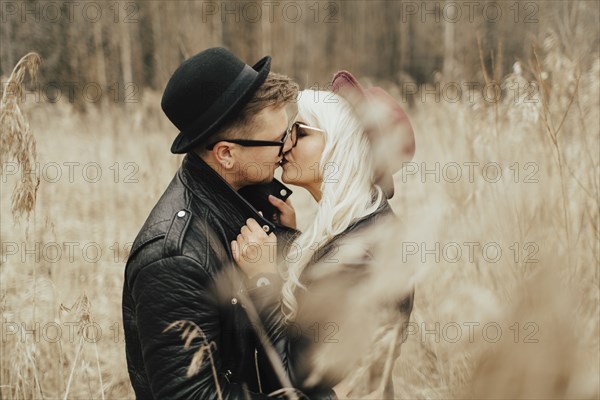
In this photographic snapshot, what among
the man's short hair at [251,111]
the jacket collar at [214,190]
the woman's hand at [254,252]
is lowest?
the woman's hand at [254,252]

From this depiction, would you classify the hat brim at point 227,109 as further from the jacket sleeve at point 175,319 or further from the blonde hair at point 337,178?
the jacket sleeve at point 175,319

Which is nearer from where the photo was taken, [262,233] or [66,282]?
[262,233]

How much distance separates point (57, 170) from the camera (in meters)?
5.32

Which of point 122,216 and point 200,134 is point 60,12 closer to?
point 122,216

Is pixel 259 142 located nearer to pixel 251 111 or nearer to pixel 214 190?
pixel 251 111

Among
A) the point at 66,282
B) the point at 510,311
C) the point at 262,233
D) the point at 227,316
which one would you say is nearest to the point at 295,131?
the point at 262,233

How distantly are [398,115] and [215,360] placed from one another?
2.99 feet

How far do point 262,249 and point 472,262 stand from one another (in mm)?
968

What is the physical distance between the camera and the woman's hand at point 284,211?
2090mm

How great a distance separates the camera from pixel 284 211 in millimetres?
2119

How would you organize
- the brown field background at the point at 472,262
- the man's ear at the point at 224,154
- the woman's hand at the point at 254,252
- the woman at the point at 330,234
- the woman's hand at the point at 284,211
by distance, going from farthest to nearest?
the woman's hand at the point at 284,211 → the man's ear at the point at 224,154 → the woman's hand at the point at 254,252 → the woman at the point at 330,234 → the brown field background at the point at 472,262

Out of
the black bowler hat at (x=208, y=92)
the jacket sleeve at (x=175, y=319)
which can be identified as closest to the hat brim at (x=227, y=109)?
the black bowler hat at (x=208, y=92)

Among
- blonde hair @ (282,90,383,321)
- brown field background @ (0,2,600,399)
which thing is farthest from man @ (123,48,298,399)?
brown field background @ (0,2,600,399)

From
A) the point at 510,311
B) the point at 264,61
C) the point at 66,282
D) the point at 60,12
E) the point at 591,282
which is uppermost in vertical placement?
the point at 60,12
